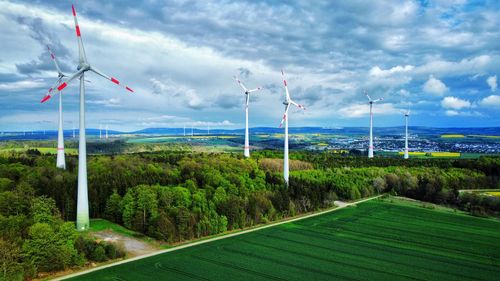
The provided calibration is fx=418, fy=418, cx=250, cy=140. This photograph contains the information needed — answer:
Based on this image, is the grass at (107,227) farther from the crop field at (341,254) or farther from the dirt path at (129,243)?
the crop field at (341,254)

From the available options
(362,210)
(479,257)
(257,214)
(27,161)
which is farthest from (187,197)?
(27,161)

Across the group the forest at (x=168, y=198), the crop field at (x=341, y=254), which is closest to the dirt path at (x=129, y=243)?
the forest at (x=168, y=198)

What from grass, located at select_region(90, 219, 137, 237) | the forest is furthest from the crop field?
grass, located at select_region(90, 219, 137, 237)

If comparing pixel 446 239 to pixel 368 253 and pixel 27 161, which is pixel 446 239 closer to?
pixel 368 253

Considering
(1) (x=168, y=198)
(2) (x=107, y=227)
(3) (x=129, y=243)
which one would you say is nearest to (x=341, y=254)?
(3) (x=129, y=243)

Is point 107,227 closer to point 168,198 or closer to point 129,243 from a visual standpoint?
point 168,198
